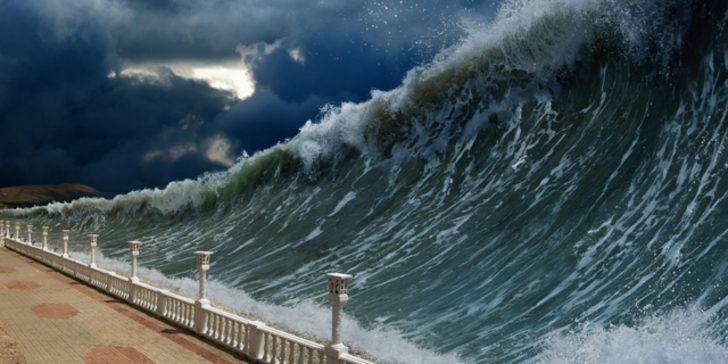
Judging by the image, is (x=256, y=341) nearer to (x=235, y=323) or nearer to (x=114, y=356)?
(x=235, y=323)

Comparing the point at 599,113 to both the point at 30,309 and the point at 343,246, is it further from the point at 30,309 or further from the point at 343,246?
the point at 30,309

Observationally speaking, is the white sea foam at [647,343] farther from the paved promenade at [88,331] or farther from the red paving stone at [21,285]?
the red paving stone at [21,285]

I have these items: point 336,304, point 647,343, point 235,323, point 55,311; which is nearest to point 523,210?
point 647,343

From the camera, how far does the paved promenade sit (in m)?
7.65

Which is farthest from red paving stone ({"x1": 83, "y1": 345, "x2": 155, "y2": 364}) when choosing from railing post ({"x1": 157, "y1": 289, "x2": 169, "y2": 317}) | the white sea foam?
the white sea foam

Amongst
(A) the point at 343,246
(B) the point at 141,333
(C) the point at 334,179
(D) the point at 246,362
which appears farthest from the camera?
(C) the point at 334,179

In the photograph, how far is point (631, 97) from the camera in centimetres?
1370

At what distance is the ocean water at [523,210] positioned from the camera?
8.10 m

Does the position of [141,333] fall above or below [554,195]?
below

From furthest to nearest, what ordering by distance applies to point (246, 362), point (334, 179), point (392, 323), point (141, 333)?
point (334, 179) < point (392, 323) < point (141, 333) < point (246, 362)

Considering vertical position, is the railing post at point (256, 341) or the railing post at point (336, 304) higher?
the railing post at point (336, 304)

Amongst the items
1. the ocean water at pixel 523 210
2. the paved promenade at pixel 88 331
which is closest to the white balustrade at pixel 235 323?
the paved promenade at pixel 88 331

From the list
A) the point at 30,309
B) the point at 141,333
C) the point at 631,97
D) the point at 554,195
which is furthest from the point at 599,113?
the point at 30,309

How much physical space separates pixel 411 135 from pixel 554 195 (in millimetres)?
8618
